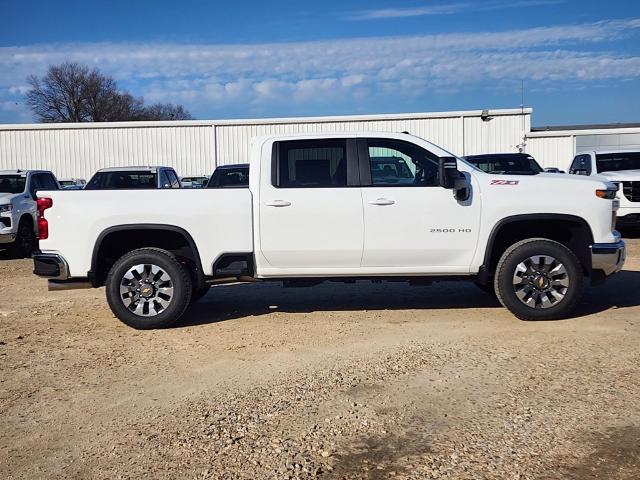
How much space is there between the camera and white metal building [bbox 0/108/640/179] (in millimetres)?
28109

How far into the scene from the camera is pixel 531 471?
3.49 m

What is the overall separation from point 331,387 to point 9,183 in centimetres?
1202

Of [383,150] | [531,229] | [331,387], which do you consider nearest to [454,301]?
[531,229]

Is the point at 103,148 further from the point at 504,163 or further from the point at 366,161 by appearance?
the point at 366,161

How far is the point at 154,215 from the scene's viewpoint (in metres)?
6.59

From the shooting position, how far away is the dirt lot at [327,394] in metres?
3.67

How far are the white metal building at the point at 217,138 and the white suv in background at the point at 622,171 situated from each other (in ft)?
39.7

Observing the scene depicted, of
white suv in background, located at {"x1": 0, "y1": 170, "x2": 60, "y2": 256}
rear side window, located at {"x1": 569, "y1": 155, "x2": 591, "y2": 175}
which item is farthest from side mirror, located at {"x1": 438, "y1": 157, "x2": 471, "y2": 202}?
rear side window, located at {"x1": 569, "y1": 155, "x2": 591, "y2": 175}

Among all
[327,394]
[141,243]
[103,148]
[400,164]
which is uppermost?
[103,148]

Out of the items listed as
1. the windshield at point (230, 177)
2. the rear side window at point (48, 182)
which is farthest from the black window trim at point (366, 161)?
the rear side window at point (48, 182)

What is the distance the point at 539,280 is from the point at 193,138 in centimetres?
2396

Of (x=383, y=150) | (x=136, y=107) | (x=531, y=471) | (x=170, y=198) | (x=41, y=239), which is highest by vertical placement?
(x=136, y=107)

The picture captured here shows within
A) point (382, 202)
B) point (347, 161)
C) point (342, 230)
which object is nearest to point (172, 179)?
point (347, 161)

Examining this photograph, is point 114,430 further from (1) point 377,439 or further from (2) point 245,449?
(1) point 377,439
